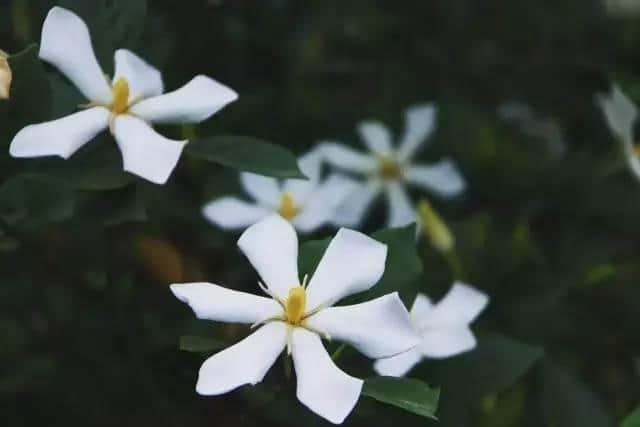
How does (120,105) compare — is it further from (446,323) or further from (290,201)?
(446,323)

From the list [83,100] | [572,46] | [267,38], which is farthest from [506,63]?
[83,100]

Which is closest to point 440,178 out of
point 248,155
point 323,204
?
point 323,204

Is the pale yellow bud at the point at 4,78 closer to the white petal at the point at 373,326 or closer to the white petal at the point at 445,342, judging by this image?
the white petal at the point at 373,326

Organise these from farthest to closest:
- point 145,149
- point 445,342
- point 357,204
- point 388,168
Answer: point 388,168, point 357,204, point 445,342, point 145,149

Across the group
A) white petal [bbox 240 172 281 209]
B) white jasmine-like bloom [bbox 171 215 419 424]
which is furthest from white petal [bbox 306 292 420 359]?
white petal [bbox 240 172 281 209]

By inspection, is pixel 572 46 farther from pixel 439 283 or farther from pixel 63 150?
pixel 63 150

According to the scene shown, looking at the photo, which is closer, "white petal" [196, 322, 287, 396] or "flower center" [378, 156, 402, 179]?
"white petal" [196, 322, 287, 396]

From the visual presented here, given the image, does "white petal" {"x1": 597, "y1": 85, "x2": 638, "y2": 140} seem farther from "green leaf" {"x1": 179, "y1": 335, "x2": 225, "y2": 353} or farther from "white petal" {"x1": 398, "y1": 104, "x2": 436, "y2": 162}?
"green leaf" {"x1": 179, "y1": 335, "x2": 225, "y2": 353}
